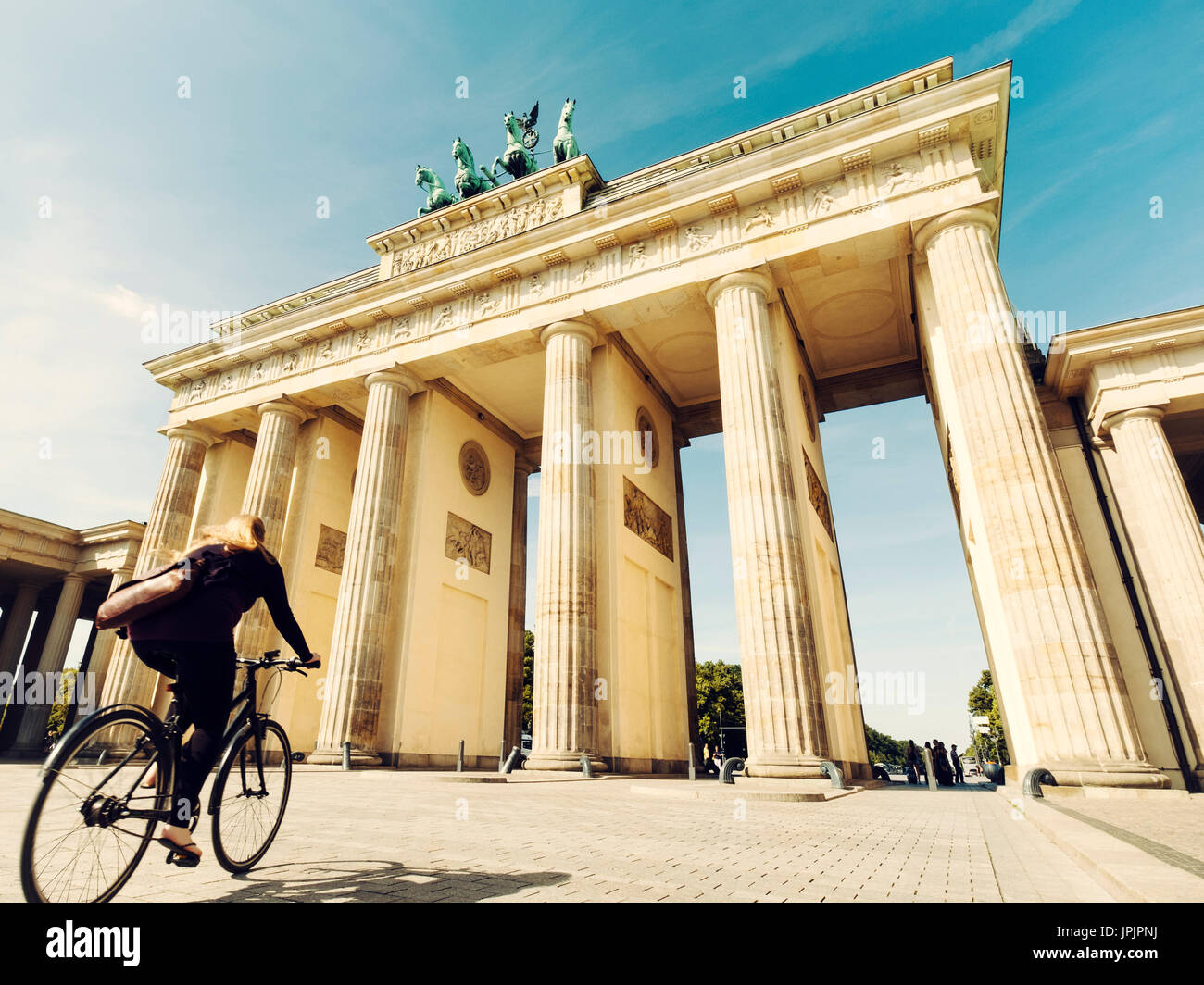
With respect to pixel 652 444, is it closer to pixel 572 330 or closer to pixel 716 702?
pixel 572 330

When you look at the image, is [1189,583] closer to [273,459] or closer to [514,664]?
[514,664]

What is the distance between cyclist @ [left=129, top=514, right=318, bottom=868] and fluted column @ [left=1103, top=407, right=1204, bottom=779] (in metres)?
16.6

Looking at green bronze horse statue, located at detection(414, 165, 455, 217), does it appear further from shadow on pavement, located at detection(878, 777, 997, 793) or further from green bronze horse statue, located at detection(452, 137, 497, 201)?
shadow on pavement, located at detection(878, 777, 997, 793)

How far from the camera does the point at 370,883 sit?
115 inches

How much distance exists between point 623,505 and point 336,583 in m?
11.1

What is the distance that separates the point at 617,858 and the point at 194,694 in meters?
2.38

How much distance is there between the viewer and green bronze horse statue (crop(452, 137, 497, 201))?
22.4m

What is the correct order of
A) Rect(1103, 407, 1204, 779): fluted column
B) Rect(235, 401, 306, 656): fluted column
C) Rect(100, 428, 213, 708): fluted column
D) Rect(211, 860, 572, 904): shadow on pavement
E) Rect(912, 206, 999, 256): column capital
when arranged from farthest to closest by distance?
Rect(235, 401, 306, 656): fluted column → Rect(100, 428, 213, 708): fluted column → Rect(912, 206, 999, 256): column capital → Rect(1103, 407, 1204, 779): fluted column → Rect(211, 860, 572, 904): shadow on pavement

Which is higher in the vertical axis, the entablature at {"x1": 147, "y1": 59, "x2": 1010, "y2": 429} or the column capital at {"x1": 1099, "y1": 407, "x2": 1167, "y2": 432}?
the entablature at {"x1": 147, "y1": 59, "x2": 1010, "y2": 429}

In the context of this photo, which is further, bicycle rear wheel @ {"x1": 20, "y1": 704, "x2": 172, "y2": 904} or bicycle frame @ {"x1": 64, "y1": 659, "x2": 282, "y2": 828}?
bicycle frame @ {"x1": 64, "y1": 659, "x2": 282, "y2": 828}

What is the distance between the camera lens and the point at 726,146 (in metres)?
17.8

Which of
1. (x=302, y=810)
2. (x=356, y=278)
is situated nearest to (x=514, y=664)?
(x=356, y=278)

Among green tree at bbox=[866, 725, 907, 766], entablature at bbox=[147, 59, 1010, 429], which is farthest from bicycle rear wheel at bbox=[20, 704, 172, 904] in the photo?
green tree at bbox=[866, 725, 907, 766]

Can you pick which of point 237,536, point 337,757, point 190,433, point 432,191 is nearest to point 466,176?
point 432,191
